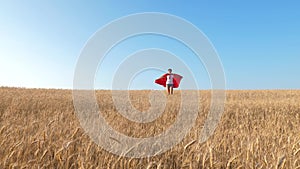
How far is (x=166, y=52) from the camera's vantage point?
6.91 m

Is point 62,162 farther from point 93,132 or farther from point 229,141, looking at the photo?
point 229,141

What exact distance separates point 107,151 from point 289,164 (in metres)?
2.49

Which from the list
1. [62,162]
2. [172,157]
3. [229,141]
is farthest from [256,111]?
[62,162]

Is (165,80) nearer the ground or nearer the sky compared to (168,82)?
nearer the sky

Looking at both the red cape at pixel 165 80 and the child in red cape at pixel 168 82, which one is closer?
the child in red cape at pixel 168 82

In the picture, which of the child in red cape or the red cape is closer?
the child in red cape

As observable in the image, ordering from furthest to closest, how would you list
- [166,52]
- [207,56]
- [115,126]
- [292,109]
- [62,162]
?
[292,109]
[166,52]
[115,126]
[207,56]
[62,162]

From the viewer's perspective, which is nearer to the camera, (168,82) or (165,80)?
(168,82)

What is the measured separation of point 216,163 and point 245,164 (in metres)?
0.42

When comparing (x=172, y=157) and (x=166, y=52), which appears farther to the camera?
(x=166, y=52)

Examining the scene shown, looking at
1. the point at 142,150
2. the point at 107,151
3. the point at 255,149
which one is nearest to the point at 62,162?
the point at 107,151

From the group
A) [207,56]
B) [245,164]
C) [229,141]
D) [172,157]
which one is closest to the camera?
[245,164]

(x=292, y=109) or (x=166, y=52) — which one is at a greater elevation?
(x=166, y=52)

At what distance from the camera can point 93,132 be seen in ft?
16.4
